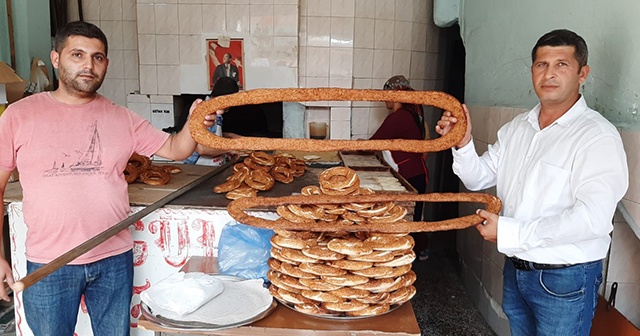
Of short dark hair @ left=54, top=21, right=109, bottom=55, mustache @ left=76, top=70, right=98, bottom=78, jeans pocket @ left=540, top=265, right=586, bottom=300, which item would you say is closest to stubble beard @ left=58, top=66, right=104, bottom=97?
mustache @ left=76, top=70, right=98, bottom=78

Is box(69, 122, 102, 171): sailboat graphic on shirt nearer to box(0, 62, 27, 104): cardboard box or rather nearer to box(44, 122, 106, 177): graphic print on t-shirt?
box(44, 122, 106, 177): graphic print on t-shirt

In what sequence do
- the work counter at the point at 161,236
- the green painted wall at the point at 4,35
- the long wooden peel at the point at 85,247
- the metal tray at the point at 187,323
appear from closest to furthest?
the long wooden peel at the point at 85,247 < the metal tray at the point at 187,323 < the work counter at the point at 161,236 < the green painted wall at the point at 4,35

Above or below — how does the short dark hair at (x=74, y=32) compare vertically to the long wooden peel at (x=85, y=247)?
above

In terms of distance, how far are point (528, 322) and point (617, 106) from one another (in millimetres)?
1056

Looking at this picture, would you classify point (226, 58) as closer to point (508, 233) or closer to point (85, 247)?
point (85, 247)

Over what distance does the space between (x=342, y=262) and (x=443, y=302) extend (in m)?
2.70

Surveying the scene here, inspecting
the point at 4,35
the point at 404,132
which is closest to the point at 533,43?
the point at 404,132

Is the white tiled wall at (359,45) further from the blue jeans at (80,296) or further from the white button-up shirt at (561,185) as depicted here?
the blue jeans at (80,296)

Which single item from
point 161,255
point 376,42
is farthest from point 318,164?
point 376,42

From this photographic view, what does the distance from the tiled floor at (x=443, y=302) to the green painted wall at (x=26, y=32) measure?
4.54m

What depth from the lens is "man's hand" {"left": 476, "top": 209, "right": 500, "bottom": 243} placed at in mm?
1664

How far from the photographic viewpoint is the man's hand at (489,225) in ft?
5.46

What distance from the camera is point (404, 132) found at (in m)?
4.11

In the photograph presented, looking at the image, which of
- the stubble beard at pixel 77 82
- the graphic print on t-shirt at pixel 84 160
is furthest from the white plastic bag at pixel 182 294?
the stubble beard at pixel 77 82
